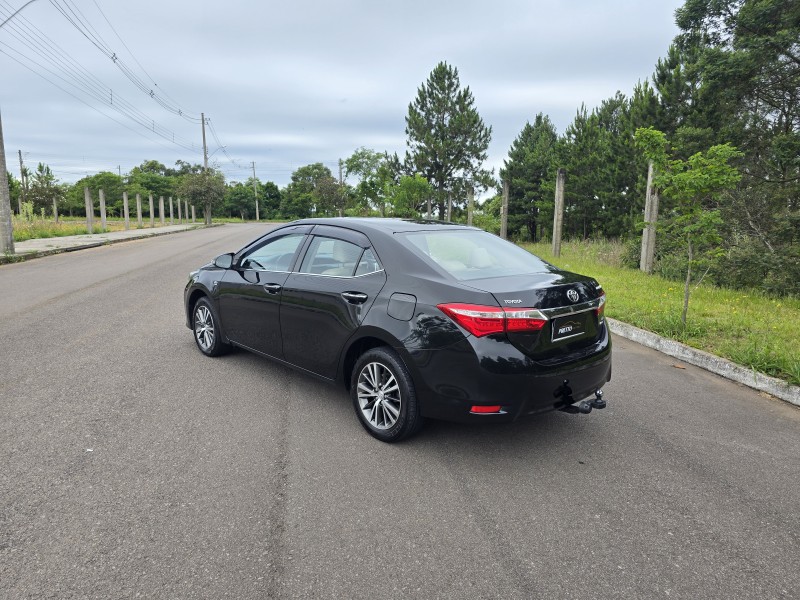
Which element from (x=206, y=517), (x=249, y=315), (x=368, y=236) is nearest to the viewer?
(x=206, y=517)

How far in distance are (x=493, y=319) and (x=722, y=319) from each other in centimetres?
539

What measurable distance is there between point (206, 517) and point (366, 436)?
1.30 m

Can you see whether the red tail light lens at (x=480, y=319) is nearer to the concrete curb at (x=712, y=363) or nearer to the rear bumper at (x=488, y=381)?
A: the rear bumper at (x=488, y=381)

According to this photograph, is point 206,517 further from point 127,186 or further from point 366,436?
point 127,186

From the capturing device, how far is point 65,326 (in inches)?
270

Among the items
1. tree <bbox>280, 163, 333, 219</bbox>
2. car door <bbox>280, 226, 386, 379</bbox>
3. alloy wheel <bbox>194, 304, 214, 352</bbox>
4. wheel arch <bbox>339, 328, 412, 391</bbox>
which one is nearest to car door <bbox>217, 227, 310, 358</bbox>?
car door <bbox>280, 226, 386, 379</bbox>

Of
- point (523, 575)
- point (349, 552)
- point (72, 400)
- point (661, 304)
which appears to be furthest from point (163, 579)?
point (661, 304)

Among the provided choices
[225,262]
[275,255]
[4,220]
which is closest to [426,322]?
[275,255]

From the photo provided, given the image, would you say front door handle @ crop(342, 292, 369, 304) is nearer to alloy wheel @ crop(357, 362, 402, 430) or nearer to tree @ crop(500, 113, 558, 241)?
alloy wheel @ crop(357, 362, 402, 430)

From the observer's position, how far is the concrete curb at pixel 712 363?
4738 millimetres

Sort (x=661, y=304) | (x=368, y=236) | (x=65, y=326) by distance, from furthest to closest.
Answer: (x=661, y=304) → (x=65, y=326) → (x=368, y=236)

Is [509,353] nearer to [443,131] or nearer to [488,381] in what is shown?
[488,381]

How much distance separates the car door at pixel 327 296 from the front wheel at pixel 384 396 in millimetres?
297

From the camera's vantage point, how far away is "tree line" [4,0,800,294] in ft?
35.0
